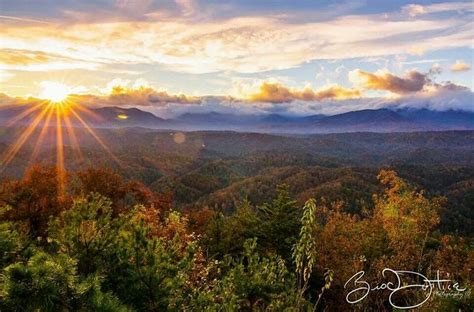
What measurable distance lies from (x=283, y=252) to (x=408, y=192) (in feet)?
42.9

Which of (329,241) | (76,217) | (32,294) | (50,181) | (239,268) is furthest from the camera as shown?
(329,241)

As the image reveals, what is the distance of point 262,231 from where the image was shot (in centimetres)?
4234

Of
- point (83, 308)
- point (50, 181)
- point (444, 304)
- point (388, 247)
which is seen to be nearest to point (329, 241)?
point (388, 247)

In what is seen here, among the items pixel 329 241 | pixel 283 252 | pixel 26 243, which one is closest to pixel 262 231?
pixel 283 252

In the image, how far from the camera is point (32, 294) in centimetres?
725

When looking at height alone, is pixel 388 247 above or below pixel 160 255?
below

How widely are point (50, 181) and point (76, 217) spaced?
107 ft

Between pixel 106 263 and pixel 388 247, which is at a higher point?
pixel 106 263

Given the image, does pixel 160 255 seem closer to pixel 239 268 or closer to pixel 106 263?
pixel 106 263

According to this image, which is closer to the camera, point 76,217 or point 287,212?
point 76,217

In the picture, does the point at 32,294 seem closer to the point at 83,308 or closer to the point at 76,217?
the point at 83,308

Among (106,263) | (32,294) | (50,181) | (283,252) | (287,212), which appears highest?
(32,294)

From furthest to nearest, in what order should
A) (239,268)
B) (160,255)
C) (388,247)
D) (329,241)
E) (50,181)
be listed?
(329,241), (50,181), (388,247), (239,268), (160,255)

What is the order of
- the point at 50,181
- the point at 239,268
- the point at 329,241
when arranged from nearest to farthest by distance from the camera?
the point at 239,268 → the point at 50,181 → the point at 329,241
